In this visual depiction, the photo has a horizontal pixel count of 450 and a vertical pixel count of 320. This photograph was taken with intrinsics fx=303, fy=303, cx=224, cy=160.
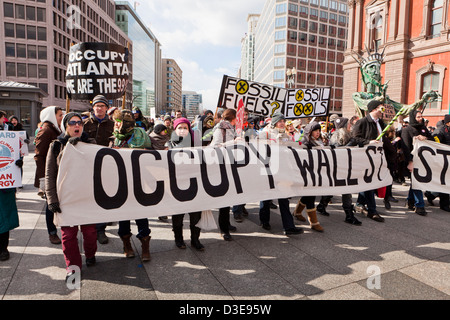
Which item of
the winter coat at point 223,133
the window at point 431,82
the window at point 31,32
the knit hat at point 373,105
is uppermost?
the window at point 31,32

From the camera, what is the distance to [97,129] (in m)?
5.06

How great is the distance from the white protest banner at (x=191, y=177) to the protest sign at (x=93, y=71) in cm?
344

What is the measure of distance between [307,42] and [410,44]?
5096 centimetres

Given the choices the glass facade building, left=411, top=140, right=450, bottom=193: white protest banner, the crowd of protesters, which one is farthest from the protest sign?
the glass facade building

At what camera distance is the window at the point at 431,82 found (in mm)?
25094

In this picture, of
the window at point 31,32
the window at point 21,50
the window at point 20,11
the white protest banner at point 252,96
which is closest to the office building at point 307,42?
the window at point 31,32

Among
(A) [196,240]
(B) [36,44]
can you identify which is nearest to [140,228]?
(A) [196,240]

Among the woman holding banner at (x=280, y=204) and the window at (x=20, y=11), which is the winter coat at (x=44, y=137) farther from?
the window at (x=20, y=11)

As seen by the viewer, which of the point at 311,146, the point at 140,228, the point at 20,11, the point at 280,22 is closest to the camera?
the point at 140,228

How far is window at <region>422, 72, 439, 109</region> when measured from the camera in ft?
82.3

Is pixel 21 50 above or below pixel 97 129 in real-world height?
above

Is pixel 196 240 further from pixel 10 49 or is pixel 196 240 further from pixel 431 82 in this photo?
pixel 10 49

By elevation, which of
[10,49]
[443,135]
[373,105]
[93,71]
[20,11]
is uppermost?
[20,11]
